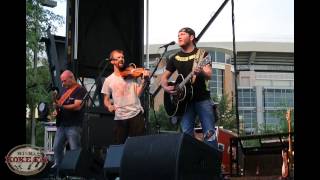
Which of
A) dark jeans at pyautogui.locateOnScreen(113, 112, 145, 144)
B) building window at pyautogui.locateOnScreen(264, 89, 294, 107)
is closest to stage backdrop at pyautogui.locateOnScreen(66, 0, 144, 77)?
dark jeans at pyautogui.locateOnScreen(113, 112, 145, 144)

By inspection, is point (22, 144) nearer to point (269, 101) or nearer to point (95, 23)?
point (95, 23)

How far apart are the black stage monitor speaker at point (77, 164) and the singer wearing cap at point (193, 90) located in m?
1.05

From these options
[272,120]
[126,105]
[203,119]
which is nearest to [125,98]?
[126,105]

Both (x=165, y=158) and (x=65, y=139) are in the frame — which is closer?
(x=165, y=158)

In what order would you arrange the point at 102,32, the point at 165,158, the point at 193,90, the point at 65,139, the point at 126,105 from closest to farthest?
1. the point at 165,158
2. the point at 193,90
3. the point at 126,105
4. the point at 65,139
5. the point at 102,32

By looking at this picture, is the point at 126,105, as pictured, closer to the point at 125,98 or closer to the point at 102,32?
the point at 125,98

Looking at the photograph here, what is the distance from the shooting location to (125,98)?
5562 mm

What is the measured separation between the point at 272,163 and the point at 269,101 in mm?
29011

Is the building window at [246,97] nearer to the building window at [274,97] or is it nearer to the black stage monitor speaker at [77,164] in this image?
the building window at [274,97]

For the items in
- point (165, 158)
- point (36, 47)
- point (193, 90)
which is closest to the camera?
point (165, 158)

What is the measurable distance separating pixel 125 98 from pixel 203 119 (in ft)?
3.15

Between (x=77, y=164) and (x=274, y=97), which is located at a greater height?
(x=274, y=97)

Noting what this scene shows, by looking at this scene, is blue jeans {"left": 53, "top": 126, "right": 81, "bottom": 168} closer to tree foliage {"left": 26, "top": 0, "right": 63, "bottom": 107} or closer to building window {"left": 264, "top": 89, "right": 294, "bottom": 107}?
tree foliage {"left": 26, "top": 0, "right": 63, "bottom": 107}

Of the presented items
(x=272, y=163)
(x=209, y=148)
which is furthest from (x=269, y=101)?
(x=209, y=148)
